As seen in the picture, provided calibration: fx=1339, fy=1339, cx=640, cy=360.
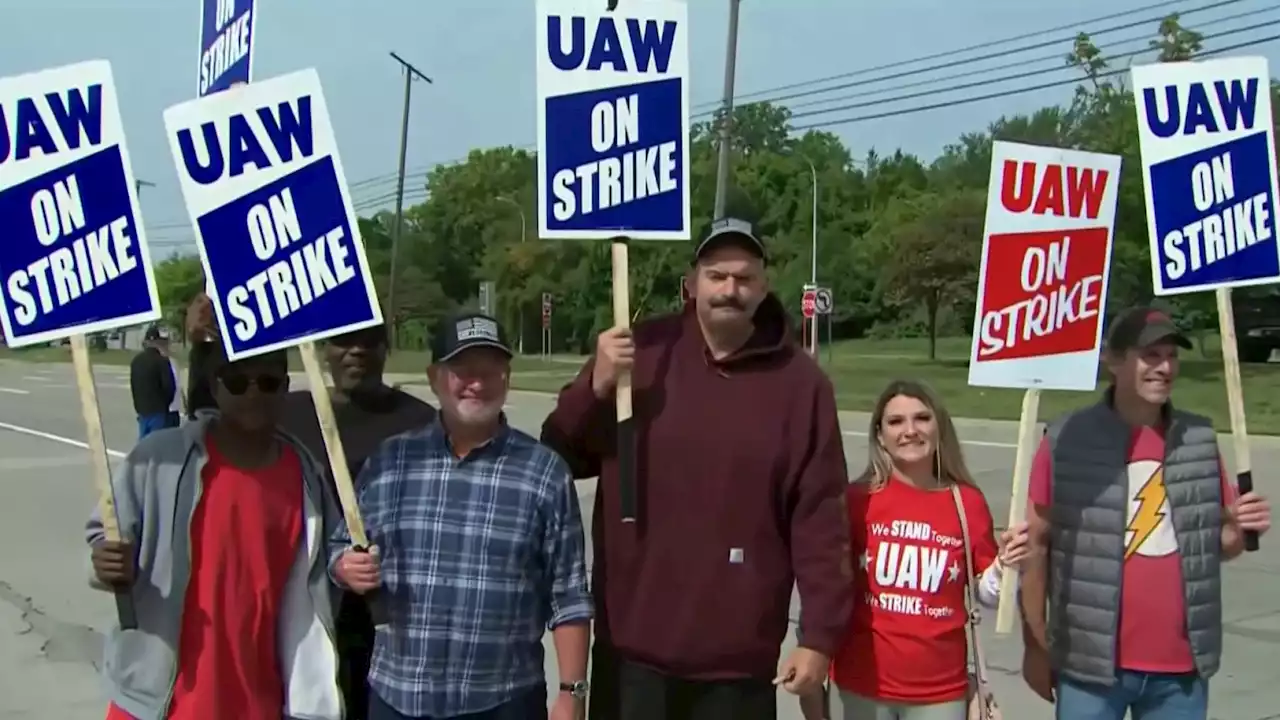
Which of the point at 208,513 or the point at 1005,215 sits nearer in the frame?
the point at 208,513

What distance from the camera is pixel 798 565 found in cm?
365

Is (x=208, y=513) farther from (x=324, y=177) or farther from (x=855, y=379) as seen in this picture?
(x=855, y=379)

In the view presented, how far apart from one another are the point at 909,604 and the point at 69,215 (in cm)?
251

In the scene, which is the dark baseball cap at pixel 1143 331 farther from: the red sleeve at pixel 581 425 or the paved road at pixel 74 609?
the paved road at pixel 74 609

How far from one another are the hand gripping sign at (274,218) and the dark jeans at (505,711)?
2.10 ft

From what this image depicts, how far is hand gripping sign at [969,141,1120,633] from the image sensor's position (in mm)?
4090

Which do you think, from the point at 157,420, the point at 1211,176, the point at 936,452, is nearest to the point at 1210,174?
the point at 1211,176

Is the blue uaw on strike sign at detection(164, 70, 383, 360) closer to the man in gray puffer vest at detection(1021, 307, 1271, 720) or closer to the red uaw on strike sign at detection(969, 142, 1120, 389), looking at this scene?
the red uaw on strike sign at detection(969, 142, 1120, 389)

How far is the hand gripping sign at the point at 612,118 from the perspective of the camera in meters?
3.92

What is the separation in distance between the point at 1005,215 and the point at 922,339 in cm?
6089

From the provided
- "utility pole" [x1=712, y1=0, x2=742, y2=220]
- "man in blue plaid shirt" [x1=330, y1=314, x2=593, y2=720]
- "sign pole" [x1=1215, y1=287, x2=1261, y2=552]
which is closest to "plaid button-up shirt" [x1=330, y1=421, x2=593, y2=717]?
"man in blue plaid shirt" [x1=330, y1=314, x2=593, y2=720]

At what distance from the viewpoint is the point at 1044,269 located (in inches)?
163

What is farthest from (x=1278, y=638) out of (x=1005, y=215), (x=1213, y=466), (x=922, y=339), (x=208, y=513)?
(x=922, y=339)

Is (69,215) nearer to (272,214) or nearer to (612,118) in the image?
(272,214)
